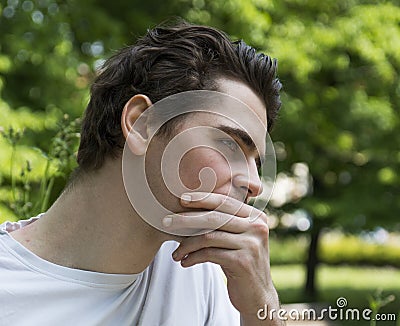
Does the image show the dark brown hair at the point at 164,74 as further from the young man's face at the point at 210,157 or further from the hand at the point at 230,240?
the hand at the point at 230,240

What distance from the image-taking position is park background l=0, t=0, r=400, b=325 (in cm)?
728

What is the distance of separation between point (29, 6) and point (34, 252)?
20.6 ft

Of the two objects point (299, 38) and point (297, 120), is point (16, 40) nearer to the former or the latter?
point (299, 38)

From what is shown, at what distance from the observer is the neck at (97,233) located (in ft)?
5.49

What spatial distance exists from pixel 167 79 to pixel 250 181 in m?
0.34

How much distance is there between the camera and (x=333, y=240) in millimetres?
27500

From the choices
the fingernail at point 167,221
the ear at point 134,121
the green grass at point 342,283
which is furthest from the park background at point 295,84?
the fingernail at point 167,221

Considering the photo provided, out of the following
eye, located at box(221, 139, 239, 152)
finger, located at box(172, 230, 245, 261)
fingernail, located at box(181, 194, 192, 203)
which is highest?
eye, located at box(221, 139, 239, 152)

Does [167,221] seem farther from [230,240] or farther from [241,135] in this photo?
[241,135]

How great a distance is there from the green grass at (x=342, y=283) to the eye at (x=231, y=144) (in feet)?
31.6

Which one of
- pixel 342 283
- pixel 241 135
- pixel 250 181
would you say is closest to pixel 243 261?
pixel 250 181

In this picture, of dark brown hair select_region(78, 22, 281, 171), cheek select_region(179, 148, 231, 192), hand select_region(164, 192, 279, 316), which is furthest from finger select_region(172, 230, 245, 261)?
dark brown hair select_region(78, 22, 281, 171)

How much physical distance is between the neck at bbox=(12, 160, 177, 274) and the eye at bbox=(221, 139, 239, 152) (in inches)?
9.6

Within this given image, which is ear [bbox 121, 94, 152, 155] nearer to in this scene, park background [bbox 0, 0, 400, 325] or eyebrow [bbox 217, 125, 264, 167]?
eyebrow [bbox 217, 125, 264, 167]
